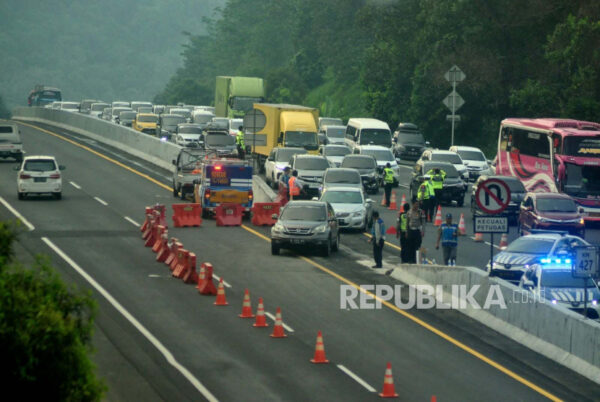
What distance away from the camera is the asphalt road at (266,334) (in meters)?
18.7

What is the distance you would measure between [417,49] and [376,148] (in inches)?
1028

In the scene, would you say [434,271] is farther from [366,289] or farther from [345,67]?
[345,67]

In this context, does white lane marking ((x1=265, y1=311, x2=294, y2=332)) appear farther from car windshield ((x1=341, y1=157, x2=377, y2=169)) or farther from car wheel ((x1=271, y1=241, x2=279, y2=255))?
car windshield ((x1=341, y1=157, x2=377, y2=169))

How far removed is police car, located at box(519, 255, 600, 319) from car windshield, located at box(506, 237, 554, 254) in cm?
354

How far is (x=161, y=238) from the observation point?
102 feet

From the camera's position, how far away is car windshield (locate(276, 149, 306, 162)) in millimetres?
48972

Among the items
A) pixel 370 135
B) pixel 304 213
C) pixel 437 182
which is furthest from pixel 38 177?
pixel 370 135

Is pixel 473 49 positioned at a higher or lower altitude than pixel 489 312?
higher

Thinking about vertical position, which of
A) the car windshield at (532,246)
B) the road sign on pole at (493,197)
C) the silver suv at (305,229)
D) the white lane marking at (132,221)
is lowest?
the white lane marking at (132,221)

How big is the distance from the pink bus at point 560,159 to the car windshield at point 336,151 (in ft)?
30.7

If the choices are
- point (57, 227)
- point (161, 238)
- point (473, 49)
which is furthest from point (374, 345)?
point (473, 49)

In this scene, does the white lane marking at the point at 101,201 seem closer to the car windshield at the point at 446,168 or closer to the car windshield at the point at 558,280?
the car windshield at the point at 446,168

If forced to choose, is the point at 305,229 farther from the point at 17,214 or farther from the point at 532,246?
the point at 17,214

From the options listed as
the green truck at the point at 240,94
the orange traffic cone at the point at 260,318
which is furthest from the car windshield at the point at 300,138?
the orange traffic cone at the point at 260,318
